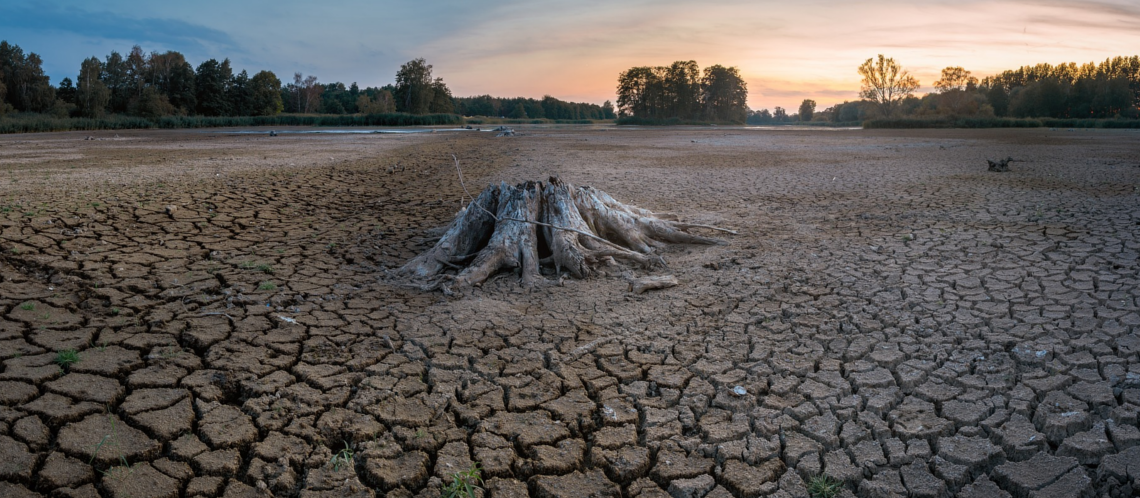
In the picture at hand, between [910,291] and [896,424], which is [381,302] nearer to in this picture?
[896,424]

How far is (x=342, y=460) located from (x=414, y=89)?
268 feet

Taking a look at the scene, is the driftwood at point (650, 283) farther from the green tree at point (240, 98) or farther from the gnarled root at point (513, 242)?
the green tree at point (240, 98)

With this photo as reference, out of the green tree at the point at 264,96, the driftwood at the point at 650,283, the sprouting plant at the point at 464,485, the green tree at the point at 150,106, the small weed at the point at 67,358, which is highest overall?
the green tree at the point at 264,96

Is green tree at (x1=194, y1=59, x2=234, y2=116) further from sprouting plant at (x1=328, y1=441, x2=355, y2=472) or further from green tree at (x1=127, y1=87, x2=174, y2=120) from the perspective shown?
sprouting plant at (x1=328, y1=441, x2=355, y2=472)

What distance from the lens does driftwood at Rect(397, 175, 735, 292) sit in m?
5.25

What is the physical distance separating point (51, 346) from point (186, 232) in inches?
131

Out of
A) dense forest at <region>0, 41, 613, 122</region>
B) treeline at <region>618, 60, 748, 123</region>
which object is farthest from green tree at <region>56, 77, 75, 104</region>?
treeline at <region>618, 60, 748, 123</region>

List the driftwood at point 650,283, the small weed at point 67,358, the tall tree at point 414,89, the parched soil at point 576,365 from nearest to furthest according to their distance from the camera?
the parched soil at point 576,365 < the small weed at point 67,358 < the driftwood at point 650,283 < the tall tree at point 414,89

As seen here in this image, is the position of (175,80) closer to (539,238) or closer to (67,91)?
(67,91)

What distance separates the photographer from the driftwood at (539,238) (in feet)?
17.2

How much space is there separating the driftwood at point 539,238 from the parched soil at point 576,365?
0.25 meters

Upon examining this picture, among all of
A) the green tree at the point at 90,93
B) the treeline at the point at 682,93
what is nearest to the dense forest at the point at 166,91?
the green tree at the point at 90,93

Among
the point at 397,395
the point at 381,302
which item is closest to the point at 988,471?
the point at 397,395

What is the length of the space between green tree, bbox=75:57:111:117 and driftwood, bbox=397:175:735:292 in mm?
57425
